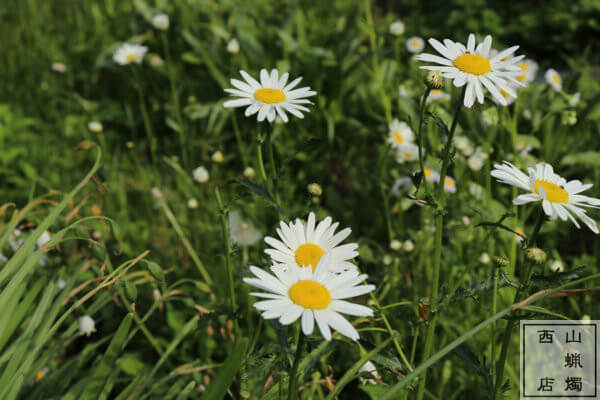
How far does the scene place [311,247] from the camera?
0.91m

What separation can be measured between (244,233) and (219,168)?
74 centimetres

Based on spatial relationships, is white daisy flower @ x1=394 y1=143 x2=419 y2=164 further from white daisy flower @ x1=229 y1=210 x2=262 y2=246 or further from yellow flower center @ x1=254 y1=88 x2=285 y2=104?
yellow flower center @ x1=254 y1=88 x2=285 y2=104

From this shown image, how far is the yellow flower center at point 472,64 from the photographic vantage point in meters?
0.88

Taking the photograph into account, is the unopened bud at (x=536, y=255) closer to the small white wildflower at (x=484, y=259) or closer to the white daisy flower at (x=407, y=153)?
the small white wildflower at (x=484, y=259)

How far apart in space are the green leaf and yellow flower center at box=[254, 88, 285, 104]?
482mm

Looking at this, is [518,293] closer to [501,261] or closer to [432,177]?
[501,261]

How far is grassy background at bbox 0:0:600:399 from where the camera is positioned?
1310 mm

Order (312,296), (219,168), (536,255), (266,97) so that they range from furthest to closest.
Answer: (219,168), (266,97), (536,255), (312,296)

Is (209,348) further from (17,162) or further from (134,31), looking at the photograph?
(134,31)

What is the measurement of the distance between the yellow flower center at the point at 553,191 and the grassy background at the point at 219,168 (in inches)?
5.3

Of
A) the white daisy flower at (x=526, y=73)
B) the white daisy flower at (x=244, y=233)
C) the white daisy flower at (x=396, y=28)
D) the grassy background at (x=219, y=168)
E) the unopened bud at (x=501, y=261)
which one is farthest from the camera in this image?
the white daisy flower at (x=396, y=28)

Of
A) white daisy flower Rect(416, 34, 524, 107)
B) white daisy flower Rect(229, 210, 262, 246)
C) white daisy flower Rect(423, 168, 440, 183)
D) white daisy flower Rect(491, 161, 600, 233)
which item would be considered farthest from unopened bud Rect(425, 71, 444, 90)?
white daisy flower Rect(229, 210, 262, 246)

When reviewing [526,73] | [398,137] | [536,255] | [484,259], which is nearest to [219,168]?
A: [398,137]

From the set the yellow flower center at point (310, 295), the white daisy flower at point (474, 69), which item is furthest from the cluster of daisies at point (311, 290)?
the white daisy flower at point (474, 69)
